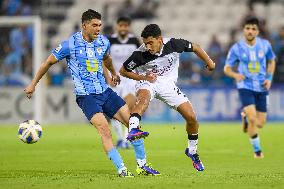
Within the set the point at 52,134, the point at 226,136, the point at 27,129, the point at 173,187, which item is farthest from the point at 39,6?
the point at 173,187

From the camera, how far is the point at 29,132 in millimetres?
11172

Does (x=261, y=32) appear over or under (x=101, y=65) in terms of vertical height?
over

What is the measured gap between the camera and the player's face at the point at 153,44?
10.7 meters

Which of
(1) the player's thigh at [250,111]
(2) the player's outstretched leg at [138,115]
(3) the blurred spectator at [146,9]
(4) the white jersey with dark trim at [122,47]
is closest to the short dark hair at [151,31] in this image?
(2) the player's outstretched leg at [138,115]

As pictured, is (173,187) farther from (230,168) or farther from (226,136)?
(226,136)

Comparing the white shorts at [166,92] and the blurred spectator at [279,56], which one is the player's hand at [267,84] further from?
the blurred spectator at [279,56]

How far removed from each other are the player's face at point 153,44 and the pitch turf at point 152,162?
1663mm

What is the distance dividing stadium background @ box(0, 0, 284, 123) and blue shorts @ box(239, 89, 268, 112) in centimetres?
1039

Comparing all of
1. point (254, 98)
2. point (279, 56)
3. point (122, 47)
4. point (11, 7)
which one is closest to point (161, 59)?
point (254, 98)

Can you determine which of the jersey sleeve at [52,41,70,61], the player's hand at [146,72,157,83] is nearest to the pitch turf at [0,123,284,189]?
the player's hand at [146,72,157,83]

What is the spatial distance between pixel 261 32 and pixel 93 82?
53.0 feet

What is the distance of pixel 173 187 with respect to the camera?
9.01m

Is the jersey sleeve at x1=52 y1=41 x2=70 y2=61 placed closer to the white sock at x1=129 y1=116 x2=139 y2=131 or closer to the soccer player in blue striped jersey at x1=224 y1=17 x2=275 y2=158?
the white sock at x1=129 y1=116 x2=139 y2=131

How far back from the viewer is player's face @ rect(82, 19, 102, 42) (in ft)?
34.7
